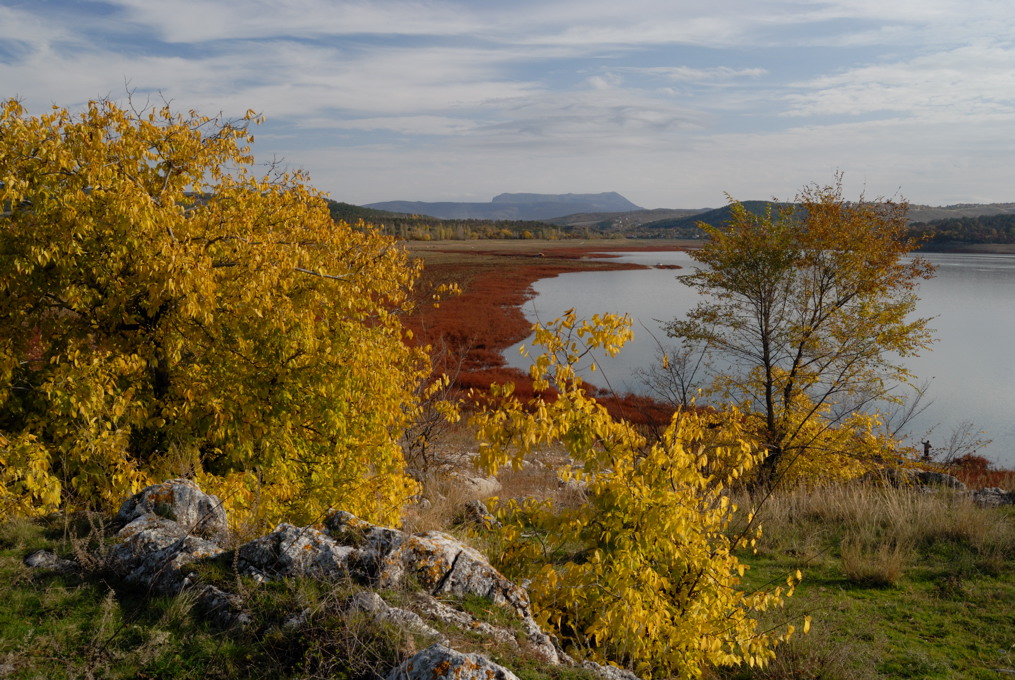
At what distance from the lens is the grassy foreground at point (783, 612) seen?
13.4 feet

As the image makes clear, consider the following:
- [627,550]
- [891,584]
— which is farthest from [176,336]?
[891,584]

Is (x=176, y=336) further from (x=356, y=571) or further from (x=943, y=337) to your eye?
(x=943, y=337)

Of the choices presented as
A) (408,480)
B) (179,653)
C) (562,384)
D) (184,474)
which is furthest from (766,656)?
(184,474)

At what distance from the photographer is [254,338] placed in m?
9.91

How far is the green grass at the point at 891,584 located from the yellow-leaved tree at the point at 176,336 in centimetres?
555

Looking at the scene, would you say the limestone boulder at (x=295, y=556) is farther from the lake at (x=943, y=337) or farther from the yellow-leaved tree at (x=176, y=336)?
the lake at (x=943, y=337)

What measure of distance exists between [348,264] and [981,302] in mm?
52443

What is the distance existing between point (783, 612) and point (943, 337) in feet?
116

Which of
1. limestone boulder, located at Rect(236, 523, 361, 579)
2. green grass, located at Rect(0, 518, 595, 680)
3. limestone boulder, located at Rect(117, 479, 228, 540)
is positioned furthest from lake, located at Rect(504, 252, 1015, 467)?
green grass, located at Rect(0, 518, 595, 680)

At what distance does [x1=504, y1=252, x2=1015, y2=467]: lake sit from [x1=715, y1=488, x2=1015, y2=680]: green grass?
405 centimetres

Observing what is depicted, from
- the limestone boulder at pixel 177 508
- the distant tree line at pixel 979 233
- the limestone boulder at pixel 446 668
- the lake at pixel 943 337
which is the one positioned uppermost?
the distant tree line at pixel 979 233

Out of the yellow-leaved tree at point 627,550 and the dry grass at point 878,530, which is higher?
the yellow-leaved tree at point 627,550

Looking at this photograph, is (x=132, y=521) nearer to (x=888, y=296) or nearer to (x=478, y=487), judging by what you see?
(x=478, y=487)

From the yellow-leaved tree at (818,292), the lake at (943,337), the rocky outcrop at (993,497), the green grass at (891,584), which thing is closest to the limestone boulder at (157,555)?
the green grass at (891,584)
